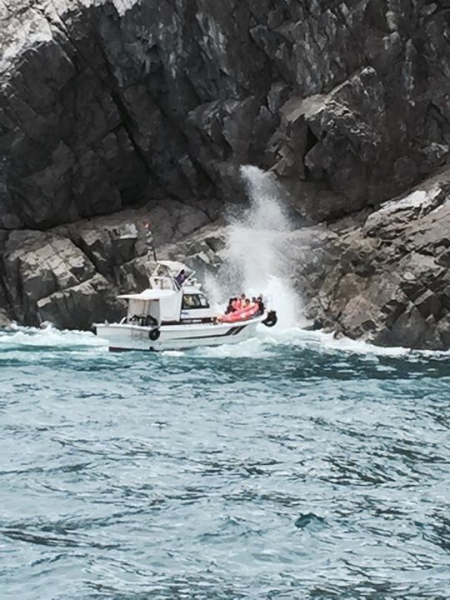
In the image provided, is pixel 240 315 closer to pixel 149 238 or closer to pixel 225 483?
pixel 149 238

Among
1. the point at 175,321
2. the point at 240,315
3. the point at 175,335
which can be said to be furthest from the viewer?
the point at 240,315

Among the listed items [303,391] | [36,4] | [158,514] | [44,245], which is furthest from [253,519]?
[36,4]

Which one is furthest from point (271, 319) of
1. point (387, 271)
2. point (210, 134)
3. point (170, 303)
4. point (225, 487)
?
point (225, 487)

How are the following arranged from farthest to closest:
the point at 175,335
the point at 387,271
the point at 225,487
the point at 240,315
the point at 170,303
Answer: the point at 240,315 < the point at 170,303 < the point at 387,271 < the point at 175,335 < the point at 225,487

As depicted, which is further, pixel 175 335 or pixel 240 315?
pixel 240 315

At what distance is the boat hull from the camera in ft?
136

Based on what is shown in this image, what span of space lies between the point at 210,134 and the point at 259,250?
8.12 m

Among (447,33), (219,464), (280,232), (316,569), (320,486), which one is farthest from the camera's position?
(280,232)

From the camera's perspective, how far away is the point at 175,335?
42219 mm

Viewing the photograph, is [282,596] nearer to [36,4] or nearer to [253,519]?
[253,519]

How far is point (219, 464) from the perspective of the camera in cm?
1933

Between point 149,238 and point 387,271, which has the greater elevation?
point 149,238

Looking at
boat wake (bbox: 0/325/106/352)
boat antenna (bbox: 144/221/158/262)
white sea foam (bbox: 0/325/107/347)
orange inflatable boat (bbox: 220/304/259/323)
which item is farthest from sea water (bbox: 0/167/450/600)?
boat antenna (bbox: 144/221/158/262)

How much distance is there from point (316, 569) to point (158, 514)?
3.50m
